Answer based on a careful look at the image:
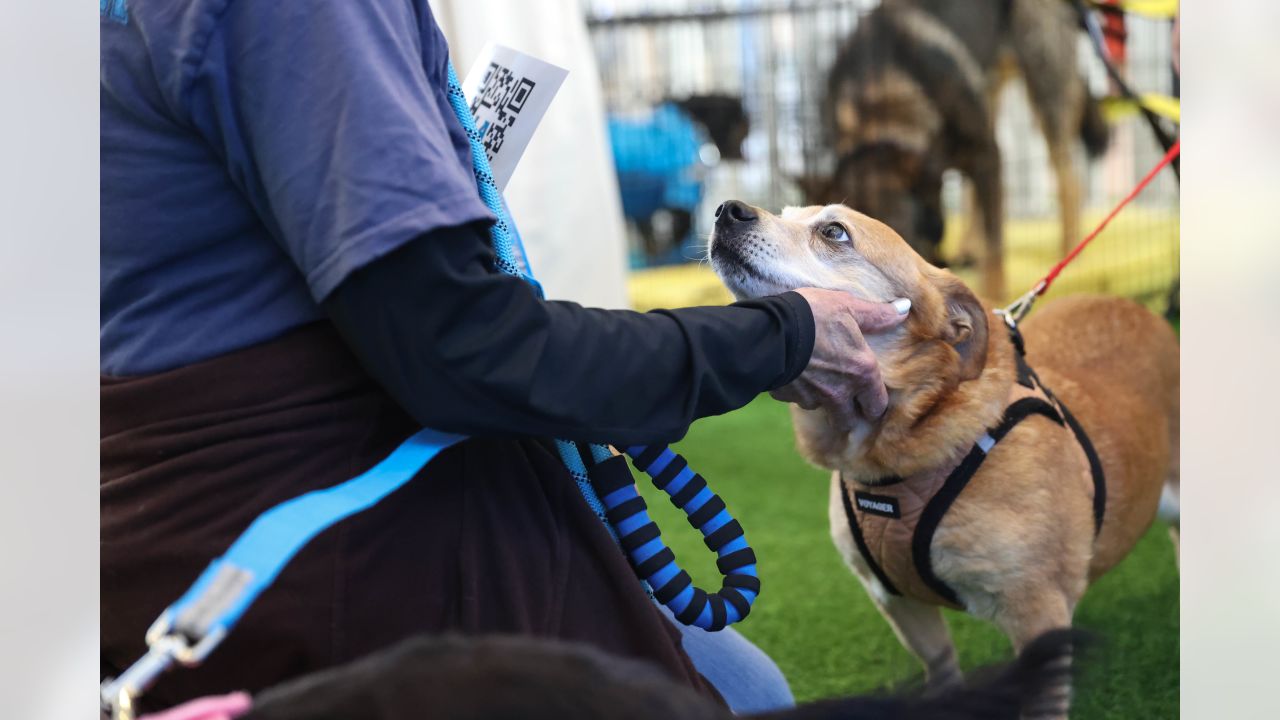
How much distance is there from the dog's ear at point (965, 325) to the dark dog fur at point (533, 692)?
1.05m

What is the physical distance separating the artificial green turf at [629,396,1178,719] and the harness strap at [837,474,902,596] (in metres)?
0.16

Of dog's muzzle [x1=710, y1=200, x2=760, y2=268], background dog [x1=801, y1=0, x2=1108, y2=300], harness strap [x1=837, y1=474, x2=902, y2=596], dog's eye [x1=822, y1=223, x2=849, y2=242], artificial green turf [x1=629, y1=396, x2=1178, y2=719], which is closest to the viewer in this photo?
dog's muzzle [x1=710, y1=200, x2=760, y2=268]

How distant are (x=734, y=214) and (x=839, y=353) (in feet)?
1.69

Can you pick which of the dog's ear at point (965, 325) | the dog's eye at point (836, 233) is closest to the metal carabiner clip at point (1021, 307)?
the dog's ear at point (965, 325)

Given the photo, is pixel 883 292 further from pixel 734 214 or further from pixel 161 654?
pixel 161 654

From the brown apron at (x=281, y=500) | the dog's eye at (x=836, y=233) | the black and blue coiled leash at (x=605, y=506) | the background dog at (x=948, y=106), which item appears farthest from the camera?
the background dog at (x=948, y=106)

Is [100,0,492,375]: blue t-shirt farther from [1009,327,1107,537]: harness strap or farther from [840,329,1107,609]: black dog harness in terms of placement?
[1009,327,1107,537]: harness strap

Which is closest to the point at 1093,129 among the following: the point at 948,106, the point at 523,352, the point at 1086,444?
the point at 948,106

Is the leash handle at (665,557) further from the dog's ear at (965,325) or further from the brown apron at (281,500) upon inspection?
the dog's ear at (965,325)

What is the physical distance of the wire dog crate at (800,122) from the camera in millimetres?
6191

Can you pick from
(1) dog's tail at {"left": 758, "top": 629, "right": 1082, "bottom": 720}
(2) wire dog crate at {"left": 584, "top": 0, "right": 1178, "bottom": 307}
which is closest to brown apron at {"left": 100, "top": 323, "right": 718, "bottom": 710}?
(1) dog's tail at {"left": 758, "top": 629, "right": 1082, "bottom": 720}

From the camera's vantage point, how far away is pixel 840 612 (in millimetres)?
2764

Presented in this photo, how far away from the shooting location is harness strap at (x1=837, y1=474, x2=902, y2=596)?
1.91 meters
